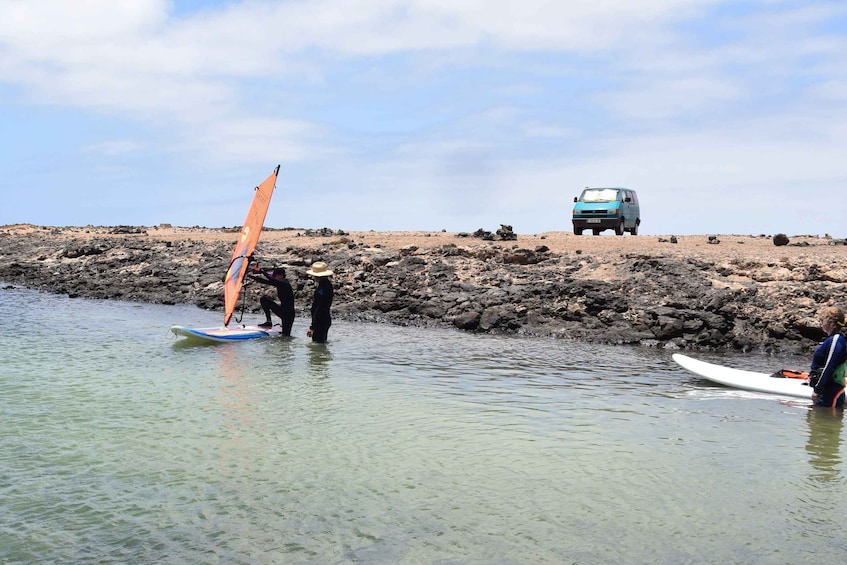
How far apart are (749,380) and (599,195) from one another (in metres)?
17.1

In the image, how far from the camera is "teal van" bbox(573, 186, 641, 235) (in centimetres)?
2972

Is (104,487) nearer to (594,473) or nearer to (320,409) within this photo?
(320,409)

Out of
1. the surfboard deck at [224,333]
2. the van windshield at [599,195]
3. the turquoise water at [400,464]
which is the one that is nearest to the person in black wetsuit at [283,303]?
the surfboard deck at [224,333]

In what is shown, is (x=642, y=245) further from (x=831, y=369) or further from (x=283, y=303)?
(x=831, y=369)

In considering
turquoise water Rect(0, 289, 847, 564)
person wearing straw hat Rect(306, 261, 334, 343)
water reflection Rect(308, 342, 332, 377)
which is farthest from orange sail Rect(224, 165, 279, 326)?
turquoise water Rect(0, 289, 847, 564)

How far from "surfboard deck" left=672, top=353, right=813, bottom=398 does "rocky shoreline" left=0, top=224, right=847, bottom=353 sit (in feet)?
12.5

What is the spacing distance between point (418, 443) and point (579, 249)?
16.6m

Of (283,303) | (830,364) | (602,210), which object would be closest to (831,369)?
(830,364)

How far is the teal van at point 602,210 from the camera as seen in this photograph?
29.7m

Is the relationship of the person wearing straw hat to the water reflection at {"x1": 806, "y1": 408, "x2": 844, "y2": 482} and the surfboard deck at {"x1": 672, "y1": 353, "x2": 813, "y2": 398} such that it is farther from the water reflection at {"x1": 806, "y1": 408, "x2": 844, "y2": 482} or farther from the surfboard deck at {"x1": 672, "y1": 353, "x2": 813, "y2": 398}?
the water reflection at {"x1": 806, "y1": 408, "x2": 844, "y2": 482}

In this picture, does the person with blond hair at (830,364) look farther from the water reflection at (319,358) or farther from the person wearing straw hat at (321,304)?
the person wearing straw hat at (321,304)

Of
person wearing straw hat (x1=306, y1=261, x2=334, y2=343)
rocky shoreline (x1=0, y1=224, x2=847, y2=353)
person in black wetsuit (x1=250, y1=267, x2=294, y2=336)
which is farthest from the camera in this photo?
rocky shoreline (x1=0, y1=224, x2=847, y2=353)

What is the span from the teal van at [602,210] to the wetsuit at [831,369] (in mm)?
17872

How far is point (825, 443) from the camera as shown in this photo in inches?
412
